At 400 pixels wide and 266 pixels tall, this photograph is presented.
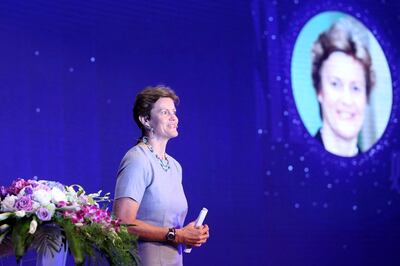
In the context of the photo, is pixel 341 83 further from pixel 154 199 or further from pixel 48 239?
pixel 48 239

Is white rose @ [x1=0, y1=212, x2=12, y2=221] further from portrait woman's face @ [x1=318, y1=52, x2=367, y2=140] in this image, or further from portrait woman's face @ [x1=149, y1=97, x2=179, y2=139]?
portrait woman's face @ [x1=318, y1=52, x2=367, y2=140]

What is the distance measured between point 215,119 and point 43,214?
2.30 m

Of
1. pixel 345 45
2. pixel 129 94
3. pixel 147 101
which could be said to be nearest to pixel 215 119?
pixel 129 94

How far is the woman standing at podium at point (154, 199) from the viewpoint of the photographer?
2752 millimetres

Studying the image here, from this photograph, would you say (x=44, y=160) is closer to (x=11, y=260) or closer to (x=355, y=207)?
(x=11, y=260)

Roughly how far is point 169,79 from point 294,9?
108 cm

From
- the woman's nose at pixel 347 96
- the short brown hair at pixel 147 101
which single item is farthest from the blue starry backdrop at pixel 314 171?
the short brown hair at pixel 147 101

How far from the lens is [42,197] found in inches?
84.7

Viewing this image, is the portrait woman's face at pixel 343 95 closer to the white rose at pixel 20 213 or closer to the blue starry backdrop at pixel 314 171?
the blue starry backdrop at pixel 314 171

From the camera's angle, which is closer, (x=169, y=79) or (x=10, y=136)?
(x=10, y=136)

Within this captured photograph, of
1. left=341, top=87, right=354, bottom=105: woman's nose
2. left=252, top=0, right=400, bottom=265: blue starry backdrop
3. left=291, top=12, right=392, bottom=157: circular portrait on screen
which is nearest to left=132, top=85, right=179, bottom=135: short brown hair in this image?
left=252, top=0, right=400, bottom=265: blue starry backdrop

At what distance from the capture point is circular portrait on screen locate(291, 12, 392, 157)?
4.73 metres

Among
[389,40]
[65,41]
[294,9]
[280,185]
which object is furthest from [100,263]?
[389,40]

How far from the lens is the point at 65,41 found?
12.5 ft
